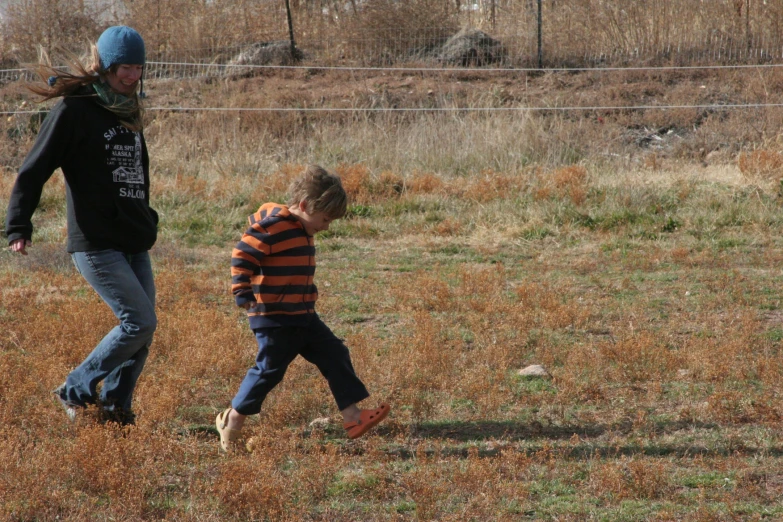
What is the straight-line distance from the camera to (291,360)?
4.17m

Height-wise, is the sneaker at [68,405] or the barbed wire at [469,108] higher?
the barbed wire at [469,108]

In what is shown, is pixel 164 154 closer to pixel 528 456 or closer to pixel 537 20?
pixel 537 20

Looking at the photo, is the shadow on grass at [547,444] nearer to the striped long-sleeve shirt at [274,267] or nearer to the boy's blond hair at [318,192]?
the striped long-sleeve shirt at [274,267]

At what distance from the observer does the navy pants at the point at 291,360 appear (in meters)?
4.11

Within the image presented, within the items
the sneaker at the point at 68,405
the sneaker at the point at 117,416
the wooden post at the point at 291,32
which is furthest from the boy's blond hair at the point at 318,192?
the wooden post at the point at 291,32

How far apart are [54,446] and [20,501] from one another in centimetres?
54

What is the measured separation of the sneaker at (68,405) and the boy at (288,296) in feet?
2.42

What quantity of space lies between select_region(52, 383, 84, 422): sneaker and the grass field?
0.36ft

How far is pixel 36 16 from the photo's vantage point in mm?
17641

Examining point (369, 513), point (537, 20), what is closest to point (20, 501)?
point (369, 513)

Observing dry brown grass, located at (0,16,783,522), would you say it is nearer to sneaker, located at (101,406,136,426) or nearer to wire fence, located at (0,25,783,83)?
sneaker, located at (101,406,136,426)

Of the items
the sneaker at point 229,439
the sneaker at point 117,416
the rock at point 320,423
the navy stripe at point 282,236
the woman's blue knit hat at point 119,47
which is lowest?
the rock at point 320,423

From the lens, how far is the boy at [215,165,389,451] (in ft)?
13.1

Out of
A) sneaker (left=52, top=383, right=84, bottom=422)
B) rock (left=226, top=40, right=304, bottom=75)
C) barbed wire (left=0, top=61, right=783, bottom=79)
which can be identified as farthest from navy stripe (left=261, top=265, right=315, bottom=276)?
rock (left=226, top=40, right=304, bottom=75)
